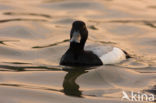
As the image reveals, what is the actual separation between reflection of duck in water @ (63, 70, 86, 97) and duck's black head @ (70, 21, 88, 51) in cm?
58

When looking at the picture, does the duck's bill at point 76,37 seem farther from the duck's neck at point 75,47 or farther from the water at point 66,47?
the water at point 66,47

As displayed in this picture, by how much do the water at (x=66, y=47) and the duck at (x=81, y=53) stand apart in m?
0.18

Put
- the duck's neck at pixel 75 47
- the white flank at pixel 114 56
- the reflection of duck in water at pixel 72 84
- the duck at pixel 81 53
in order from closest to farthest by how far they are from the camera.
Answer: the reflection of duck in water at pixel 72 84
the duck at pixel 81 53
the duck's neck at pixel 75 47
the white flank at pixel 114 56

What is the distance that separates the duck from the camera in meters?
10.4

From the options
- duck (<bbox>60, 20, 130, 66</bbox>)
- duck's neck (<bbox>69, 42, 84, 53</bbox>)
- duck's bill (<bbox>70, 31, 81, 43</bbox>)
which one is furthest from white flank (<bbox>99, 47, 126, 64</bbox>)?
duck's bill (<bbox>70, 31, 81, 43</bbox>)

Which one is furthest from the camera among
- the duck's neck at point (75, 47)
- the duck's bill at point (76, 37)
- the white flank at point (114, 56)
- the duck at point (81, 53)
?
the white flank at point (114, 56)

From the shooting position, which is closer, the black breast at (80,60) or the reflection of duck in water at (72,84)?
the reflection of duck in water at (72,84)

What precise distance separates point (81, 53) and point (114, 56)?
89 centimetres

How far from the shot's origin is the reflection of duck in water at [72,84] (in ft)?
28.7

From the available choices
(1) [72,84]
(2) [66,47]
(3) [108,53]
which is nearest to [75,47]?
(3) [108,53]

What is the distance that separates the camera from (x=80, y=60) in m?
10.5

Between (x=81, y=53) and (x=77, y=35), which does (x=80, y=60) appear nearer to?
(x=81, y=53)

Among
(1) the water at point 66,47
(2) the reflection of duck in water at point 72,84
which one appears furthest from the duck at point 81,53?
(2) the reflection of duck in water at point 72,84

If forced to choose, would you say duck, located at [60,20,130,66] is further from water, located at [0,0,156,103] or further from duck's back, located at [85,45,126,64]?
water, located at [0,0,156,103]
